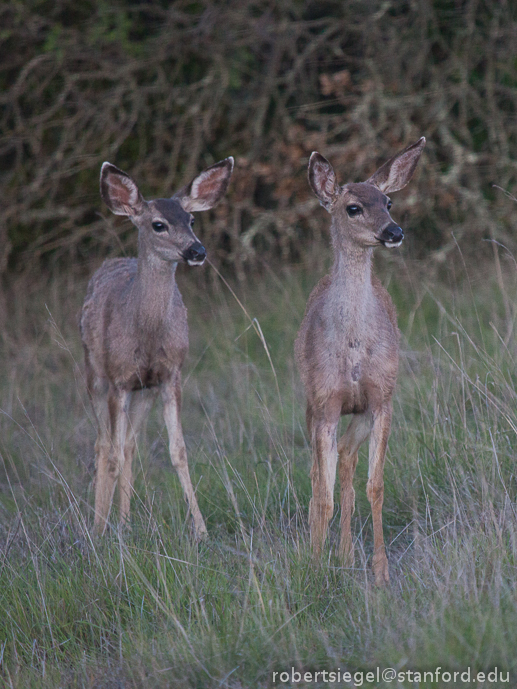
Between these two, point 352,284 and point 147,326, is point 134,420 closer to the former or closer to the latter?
point 147,326

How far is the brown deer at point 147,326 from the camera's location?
5641 mm

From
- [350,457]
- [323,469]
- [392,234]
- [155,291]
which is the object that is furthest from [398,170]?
[155,291]

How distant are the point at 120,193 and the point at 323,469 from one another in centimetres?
234

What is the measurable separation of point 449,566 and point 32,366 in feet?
19.2

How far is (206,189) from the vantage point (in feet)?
19.8

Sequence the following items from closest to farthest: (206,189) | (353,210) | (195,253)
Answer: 1. (353,210)
2. (195,253)
3. (206,189)

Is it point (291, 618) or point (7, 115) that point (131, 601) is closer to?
point (291, 618)

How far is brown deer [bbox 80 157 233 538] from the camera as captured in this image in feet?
18.5

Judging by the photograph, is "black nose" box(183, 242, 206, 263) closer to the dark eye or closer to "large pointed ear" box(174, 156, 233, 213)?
"large pointed ear" box(174, 156, 233, 213)

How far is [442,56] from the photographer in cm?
977

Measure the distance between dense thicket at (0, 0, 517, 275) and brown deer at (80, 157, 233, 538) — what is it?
119 inches

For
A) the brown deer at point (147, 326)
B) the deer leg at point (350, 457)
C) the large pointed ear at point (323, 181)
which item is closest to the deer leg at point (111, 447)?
the brown deer at point (147, 326)

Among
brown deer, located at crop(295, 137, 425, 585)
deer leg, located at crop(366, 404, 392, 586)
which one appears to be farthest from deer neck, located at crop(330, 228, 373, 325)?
deer leg, located at crop(366, 404, 392, 586)

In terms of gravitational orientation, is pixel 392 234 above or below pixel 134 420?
above
